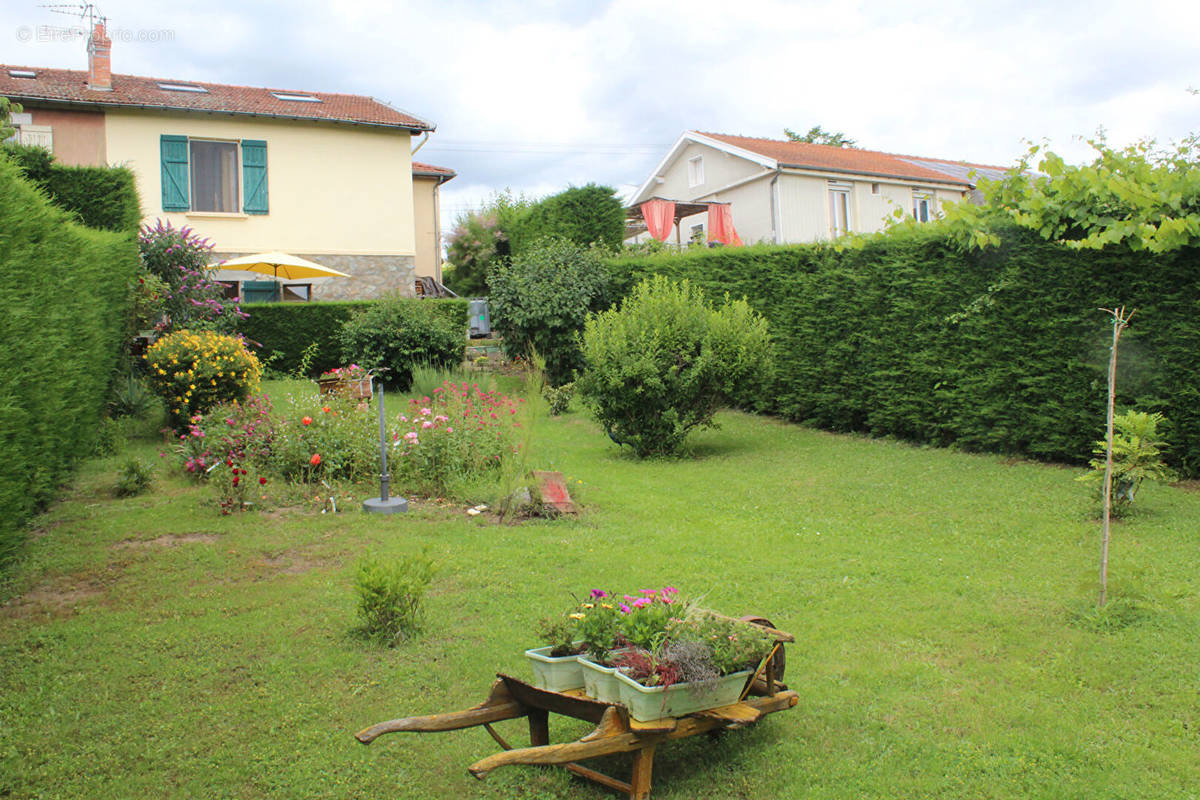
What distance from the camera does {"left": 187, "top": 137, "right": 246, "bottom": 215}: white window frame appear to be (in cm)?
1816

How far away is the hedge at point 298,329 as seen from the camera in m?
15.9

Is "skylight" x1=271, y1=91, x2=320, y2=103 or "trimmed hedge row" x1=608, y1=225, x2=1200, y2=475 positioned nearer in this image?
"trimmed hedge row" x1=608, y1=225, x2=1200, y2=475

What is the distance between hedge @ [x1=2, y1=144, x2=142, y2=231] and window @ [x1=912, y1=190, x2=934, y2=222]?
Result: 19794mm

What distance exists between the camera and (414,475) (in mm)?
7383

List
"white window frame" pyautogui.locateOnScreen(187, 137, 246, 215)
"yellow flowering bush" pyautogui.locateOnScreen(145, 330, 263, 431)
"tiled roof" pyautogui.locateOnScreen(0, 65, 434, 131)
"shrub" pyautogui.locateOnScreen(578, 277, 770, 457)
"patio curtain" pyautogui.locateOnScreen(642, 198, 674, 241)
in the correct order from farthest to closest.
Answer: "patio curtain" pyautogui.locateOnScreen(642, 198, 674, 241) → "white window frame" pyautogui.locateOnScreen(187, 137, 246, 215) → "tiled roof" pyautogui.locateOnScreen(0, 65, 434, 131) → "shrub" pyautogui.locateOnScreen(578, 277, 770, 457) → "yellow flowering bush" pyautogui.locateOnScreen(145, 330, 263, 431)

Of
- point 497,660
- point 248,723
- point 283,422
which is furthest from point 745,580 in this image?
point 283,422

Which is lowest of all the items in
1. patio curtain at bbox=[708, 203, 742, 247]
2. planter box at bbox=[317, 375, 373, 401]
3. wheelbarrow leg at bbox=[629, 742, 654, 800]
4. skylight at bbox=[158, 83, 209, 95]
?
→ wheelbarrow leg at bbox=[629, 742, 654, 800]

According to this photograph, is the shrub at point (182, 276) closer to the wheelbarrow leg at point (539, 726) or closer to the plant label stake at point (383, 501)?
the plant label stake at point (383, 501)

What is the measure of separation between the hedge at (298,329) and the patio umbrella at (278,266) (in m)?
0.74

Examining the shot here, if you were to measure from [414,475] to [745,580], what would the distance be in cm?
346

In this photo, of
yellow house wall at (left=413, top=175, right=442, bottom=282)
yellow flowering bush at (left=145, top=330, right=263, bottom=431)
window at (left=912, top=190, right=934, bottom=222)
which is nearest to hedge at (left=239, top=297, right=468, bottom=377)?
yellow flowering bush at (left=145, top=330, right=263, bottom=431)

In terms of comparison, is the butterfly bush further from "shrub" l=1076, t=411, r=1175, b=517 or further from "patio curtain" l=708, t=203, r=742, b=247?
"patio curtain" l=708, t=203, r=742, b=247

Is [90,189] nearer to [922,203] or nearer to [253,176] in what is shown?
[253,176]

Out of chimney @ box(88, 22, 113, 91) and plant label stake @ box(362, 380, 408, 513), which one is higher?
chimney @ box(88, 22, 113, 91)
